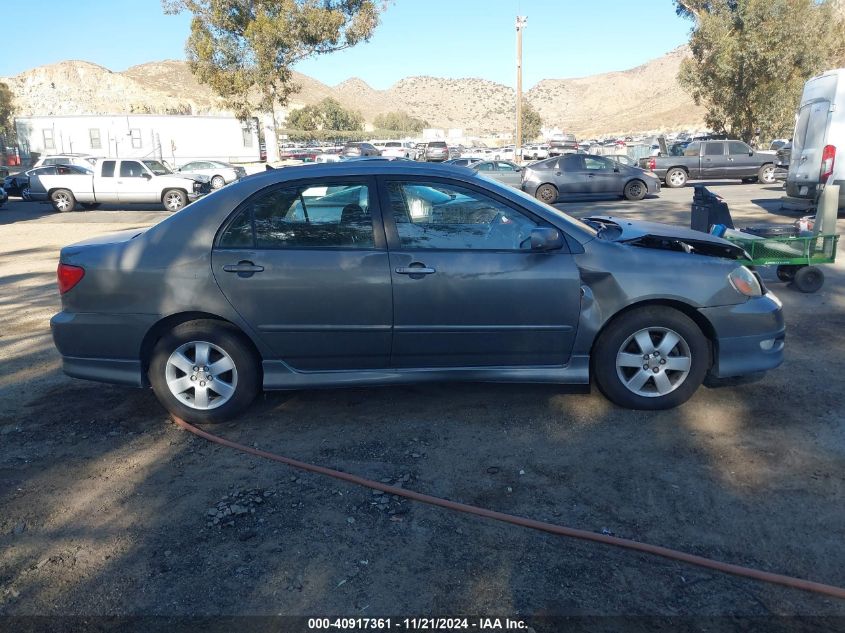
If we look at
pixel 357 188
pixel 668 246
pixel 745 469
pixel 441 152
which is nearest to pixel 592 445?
pixel 745 469

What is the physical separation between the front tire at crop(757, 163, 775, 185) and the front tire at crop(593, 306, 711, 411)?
2197cm

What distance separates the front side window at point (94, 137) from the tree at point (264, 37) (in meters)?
7.14

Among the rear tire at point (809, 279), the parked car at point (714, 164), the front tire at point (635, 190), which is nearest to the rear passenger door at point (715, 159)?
the parked car at point (714, 164)

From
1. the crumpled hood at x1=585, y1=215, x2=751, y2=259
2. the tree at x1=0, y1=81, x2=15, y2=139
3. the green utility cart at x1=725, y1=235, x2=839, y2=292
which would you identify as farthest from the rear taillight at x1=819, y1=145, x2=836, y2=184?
the tree at x1=0, y1=81, x2=15, y2=139

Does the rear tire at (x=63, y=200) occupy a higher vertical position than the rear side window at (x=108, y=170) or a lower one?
lower

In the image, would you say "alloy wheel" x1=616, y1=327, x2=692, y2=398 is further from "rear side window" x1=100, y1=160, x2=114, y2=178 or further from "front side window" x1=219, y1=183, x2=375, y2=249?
"rear side window" x1=100, y1=160, x2=114, y2=178

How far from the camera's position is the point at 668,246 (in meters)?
4.69

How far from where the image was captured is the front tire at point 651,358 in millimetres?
4402

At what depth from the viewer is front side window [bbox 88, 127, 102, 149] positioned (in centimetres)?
3450

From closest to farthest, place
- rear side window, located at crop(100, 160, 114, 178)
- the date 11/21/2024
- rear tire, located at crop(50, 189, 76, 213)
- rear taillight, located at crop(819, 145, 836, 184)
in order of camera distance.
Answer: the date 11/21/2024 < rear taillight, located at crop(819, 145, 836, 184) < rear side window, located at crop(100, 160, 114, 178) < rear tire, located at crop(50, 189, 76, 213)

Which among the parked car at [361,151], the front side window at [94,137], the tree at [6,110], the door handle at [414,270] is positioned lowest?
the parked car at [361,151]

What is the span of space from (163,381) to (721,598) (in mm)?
3446

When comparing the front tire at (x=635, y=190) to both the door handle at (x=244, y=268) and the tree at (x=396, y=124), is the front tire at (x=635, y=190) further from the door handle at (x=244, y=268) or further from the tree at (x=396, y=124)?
the tree at (x=396, y=124)

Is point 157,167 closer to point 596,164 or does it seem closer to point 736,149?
point 596,164
